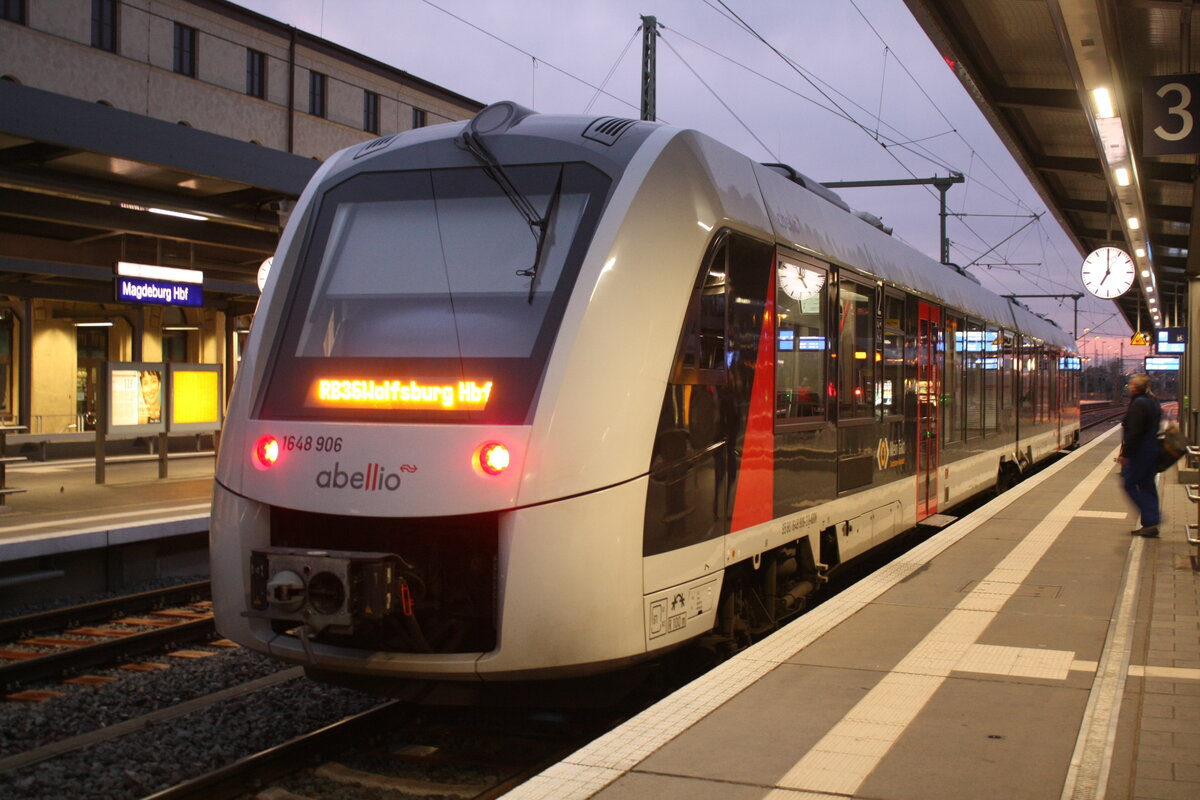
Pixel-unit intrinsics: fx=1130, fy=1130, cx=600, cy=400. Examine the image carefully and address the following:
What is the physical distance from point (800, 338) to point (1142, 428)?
17.1 feet

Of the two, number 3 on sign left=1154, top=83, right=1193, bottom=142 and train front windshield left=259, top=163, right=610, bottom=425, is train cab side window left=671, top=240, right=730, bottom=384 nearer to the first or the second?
train front windshield left=259, top=163, right=610, bottom=425

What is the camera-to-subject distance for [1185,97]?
850 centimetres

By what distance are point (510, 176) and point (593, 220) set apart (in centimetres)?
61

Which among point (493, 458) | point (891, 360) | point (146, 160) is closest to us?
point (493, 458)

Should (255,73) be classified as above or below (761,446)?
above

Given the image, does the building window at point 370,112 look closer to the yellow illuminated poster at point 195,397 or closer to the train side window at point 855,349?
the yellow illuminated poster at point 195,397

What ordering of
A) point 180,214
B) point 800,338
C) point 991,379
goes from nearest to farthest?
point 800,338
point 180,214
point 991,379

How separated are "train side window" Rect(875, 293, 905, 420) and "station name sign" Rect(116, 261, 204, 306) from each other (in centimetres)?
917

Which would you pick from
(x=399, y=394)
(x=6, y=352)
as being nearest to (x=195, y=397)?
(x=399, y=394)

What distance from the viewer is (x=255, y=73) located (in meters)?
39.3

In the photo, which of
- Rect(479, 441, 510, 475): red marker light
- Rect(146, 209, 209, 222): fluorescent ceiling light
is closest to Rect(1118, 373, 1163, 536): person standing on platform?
Rect(479, 441, 510, 475): red marker light

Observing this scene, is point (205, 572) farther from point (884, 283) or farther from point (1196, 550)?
point (1196, 550)

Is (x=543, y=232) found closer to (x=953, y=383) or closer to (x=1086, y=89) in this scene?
(x=1086, y=89)

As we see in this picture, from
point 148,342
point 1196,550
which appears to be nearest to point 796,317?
point 1196,550
